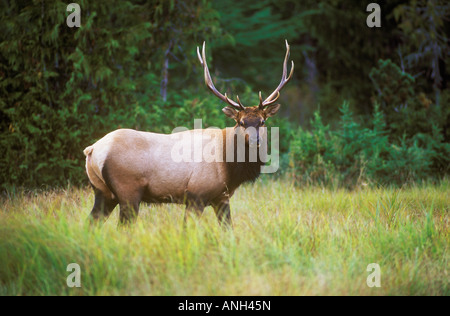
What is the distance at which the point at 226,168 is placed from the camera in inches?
224

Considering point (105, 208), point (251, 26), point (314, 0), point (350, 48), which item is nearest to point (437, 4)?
point (350, 48)

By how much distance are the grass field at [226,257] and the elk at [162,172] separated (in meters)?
0.32

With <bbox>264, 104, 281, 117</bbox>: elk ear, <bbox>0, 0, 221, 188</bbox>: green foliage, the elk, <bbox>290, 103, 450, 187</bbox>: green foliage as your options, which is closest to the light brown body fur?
the elk

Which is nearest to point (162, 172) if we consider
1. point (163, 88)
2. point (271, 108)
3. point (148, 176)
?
point (148, 176)

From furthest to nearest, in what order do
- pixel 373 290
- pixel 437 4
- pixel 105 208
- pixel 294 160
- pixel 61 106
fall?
pixel 437 4, pixel 294 160, pixel 61 106, pixel 105 208, pixel 373 290

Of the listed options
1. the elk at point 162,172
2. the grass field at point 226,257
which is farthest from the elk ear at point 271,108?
the grass field at point 226,257

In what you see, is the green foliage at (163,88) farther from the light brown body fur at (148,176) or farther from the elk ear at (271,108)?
the light brown body fur at (148,176)

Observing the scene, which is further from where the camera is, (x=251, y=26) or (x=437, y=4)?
(x=251, y=26)

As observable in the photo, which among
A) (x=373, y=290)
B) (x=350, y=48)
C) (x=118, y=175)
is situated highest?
(x=350, y=48)

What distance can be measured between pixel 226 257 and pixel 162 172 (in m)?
1.76

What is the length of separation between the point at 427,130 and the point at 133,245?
797 centimetres

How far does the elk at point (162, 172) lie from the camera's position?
526 cm

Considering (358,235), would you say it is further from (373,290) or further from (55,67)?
(55,67)

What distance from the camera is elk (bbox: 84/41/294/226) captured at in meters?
5.26
